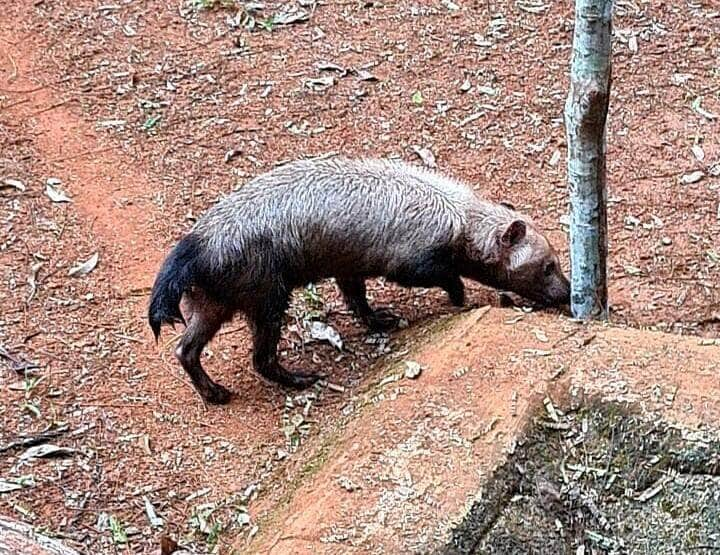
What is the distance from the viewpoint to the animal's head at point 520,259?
633 cm

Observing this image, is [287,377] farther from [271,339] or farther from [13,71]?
[13,71]

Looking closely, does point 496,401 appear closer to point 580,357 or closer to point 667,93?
point 580,357

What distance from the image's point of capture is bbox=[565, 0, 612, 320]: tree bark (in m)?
5.17

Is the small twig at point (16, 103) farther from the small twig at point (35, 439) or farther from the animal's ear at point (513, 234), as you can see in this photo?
the animal's ear at point (513, 234)

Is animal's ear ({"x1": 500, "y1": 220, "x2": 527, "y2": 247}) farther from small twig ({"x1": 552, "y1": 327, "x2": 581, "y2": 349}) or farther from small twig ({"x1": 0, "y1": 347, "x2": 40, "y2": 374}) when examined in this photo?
small twig ({"x1": 0, "y1": 347, "x2": 40, "y2": 374})

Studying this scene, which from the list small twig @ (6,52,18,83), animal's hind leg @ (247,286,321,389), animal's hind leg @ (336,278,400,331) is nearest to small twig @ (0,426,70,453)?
animal's hind leg @ (247,286,321,389)

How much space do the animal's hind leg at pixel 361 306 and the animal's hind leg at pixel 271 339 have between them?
46 cm

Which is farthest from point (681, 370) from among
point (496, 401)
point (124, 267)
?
point (124, 267)

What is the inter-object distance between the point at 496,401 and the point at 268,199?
1.64m

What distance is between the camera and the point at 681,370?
511cm

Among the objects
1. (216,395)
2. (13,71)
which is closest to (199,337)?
(216,395)

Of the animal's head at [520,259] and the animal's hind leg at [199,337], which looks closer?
the animal's hind leg at [199,337]

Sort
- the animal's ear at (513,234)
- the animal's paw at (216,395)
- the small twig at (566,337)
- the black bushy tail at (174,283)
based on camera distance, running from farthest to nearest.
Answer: the animal's ear at (513,234), the animal's paw at (216,395), the black bushy tail at (174,283), the small twig at (566,337)

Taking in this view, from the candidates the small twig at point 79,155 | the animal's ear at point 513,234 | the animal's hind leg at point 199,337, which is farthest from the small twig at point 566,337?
the small twig at point 79,155
